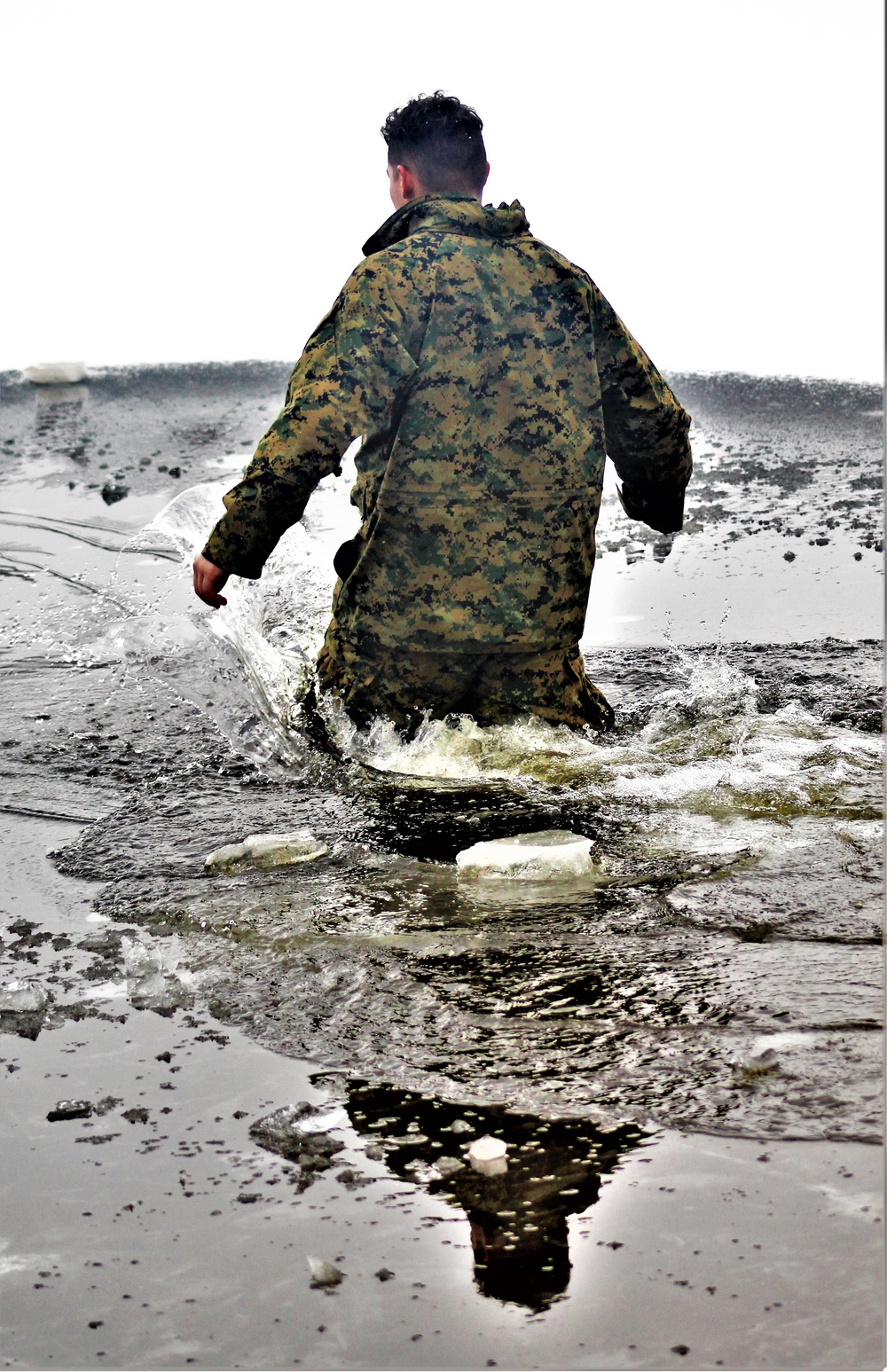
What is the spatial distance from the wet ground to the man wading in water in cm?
24

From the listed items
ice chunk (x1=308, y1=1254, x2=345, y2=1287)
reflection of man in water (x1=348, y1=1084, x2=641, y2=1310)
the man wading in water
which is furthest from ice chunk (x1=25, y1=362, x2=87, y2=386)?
ice chunk (x1=308, y1=1254, x2=345, y2=1287)

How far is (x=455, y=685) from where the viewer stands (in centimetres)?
374

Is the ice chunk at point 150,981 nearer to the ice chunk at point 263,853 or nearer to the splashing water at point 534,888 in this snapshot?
the splashing water at point 534,888

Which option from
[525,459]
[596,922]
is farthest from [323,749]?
[596,922]

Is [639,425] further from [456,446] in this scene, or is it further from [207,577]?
[207,577]

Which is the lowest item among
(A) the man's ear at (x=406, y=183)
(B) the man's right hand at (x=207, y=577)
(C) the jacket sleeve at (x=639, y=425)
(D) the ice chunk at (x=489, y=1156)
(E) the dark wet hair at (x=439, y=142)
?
(D) the ice chunk at (x=489, y=1156)

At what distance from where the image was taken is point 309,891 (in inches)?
114

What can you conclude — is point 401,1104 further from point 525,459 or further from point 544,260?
point 544,260

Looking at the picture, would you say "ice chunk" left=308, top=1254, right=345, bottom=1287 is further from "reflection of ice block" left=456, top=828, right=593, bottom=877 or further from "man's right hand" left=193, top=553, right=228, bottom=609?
"man's right hand" left=193, top=553, right=228, bottom=609

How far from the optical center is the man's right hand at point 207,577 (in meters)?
3.36

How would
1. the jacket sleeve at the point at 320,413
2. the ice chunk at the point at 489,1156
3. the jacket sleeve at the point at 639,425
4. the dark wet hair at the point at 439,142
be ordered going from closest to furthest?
the ice chunk at the point at 489,1156 < the jacket sleeve at the point at 320,413 < the dark wet hair at the point at 439,142 < the jacket sleeve at the point at 639,425

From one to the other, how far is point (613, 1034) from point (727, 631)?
3.36 metres

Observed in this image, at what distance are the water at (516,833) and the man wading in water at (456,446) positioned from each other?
228mm

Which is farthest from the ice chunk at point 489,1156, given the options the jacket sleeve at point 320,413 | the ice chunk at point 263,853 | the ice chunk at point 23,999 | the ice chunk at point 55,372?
the ice chunk at point 55,372
